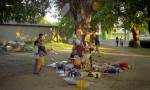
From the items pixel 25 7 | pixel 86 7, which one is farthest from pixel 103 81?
pixel 86 7

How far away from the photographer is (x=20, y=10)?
16797 mm

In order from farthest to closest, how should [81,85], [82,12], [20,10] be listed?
1. [82,12]
2. [20,10]
3. [81,85]

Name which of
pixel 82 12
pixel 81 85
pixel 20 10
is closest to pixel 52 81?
pixel 81 85

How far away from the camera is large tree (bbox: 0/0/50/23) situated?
15359 mm

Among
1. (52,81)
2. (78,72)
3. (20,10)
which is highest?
(20,10)

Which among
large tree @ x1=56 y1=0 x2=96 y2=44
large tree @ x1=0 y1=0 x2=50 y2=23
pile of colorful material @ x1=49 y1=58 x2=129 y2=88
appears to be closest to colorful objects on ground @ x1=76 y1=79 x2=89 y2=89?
pile of colorful material @ x1=49 y1=58 x2=129 y2=88

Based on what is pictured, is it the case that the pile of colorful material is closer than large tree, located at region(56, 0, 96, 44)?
Yes

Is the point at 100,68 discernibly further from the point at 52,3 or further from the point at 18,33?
the point at 18,33

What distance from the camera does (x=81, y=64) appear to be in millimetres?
18766

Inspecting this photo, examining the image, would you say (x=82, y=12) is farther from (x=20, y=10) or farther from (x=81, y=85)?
(x=81, y=85)

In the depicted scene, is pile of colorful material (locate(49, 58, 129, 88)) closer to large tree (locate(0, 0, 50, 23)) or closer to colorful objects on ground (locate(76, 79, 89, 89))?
colorful objects on ground (locate(76, 79, 89, 89))

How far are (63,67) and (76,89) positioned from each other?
19.2 feet

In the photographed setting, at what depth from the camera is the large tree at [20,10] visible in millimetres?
15359

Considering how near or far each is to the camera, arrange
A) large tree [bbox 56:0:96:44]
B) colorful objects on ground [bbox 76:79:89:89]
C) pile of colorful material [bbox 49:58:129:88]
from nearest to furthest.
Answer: colorful objects on ground [bbox 76:79:89:89] → pile of colorful material [bbox 49:58:129:88] → large tree [bbox 56:0:96:44]
